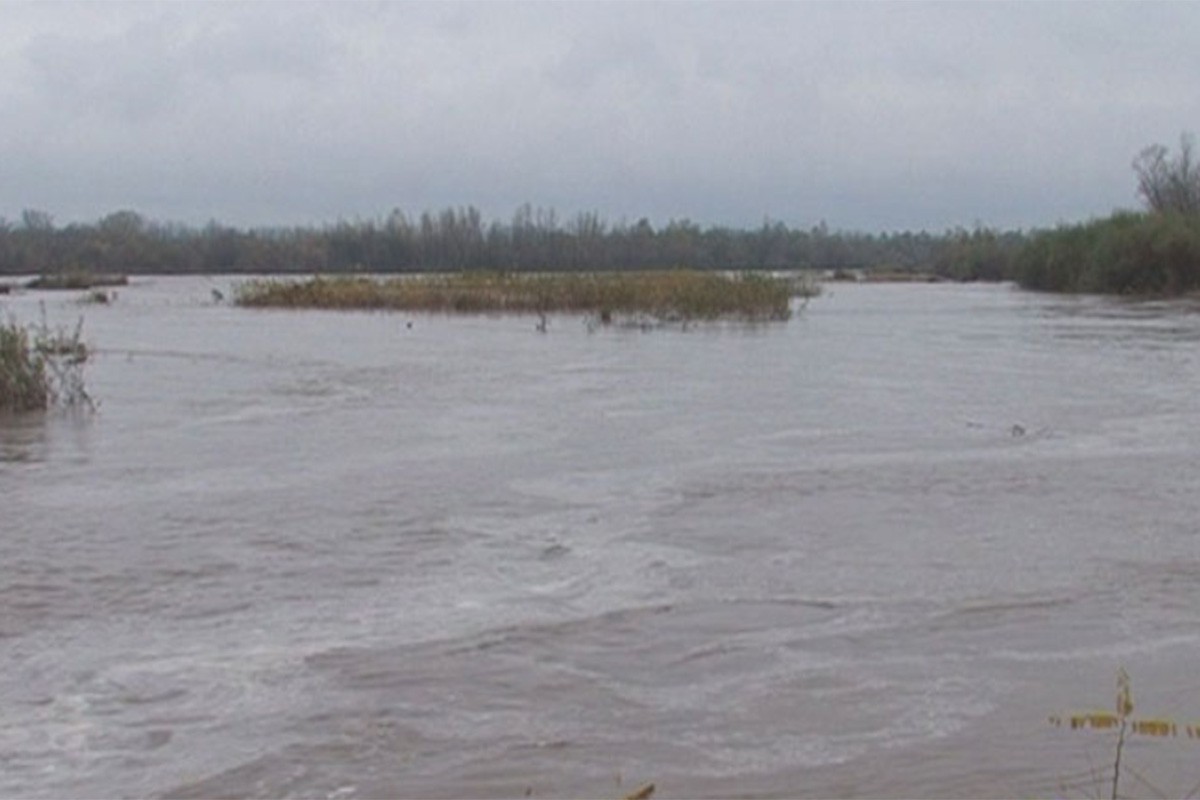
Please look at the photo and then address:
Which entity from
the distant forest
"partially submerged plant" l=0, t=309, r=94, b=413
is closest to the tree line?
the distant forest

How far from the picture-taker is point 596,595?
9.10 metres

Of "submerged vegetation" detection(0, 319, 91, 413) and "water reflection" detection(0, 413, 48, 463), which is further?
"submerged vegetation" detection(0, 319, 91, 413)

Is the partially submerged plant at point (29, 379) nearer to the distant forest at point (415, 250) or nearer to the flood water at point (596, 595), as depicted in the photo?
the flood water at point (596, 595)

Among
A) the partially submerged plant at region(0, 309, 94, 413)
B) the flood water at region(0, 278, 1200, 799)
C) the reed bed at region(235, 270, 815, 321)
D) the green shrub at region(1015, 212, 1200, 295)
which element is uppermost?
the green shrub at region(1015, 212, 1200, 295)

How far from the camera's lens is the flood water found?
20.6 ft

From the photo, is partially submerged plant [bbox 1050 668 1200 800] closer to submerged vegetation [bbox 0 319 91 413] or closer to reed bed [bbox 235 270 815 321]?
submerged vegetation [bbox 0 319 91 413]

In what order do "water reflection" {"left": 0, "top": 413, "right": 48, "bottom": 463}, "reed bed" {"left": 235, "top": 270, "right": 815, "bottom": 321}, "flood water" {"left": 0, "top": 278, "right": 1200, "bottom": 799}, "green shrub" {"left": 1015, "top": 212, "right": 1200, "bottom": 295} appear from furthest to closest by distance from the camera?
"green shrub" {"left": 1015, "top": 212, "right": 1200, "bottom": 295}, "reed bed" {"left": 235, "top": 270, "right": 815, "bottom": 321}, "water reflection" {"left": 0, "top": 413, "right": 48, "bottom": 463}, "flood water" {"left": 0, "top": 278, "right": 1200, "bottom": 799}

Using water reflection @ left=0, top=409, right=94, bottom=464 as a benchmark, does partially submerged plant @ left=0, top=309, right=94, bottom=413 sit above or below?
above

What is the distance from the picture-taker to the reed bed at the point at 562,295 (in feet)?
133

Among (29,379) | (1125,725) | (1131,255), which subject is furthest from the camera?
(1131,255)

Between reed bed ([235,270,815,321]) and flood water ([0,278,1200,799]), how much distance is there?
65.3 ft

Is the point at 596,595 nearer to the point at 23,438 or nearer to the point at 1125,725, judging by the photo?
the point at 1125,725

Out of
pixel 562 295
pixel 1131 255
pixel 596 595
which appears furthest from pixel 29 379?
pixel 1131 255

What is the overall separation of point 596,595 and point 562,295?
35.7 meters
